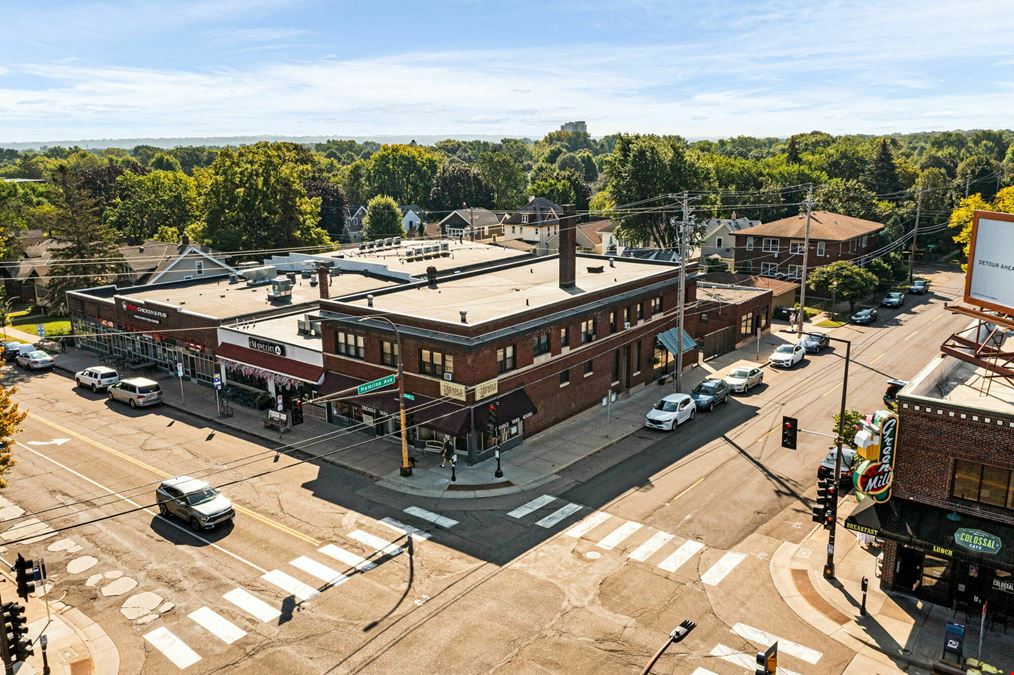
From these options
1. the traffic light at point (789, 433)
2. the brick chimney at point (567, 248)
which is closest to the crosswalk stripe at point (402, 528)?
the traffic light at point (789, 433)

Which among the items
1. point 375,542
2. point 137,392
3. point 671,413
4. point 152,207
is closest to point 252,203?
point 152,207

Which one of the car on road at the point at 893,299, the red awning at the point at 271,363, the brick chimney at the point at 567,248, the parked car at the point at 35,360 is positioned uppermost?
the brick chimney at the point at 567,248

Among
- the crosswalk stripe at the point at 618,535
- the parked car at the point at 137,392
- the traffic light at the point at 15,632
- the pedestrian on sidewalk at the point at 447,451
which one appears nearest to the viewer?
the traffic light at the point at 15,632

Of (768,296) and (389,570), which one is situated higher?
(768,296)

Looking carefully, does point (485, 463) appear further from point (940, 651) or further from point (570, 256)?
point (940, 651)

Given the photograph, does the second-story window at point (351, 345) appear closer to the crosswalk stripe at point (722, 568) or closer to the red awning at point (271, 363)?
the red awning at point (271, 363)

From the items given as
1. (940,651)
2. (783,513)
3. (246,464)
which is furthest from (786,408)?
(246,464)

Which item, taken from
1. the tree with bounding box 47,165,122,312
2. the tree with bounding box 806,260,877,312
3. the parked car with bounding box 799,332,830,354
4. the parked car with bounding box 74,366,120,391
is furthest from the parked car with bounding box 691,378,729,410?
the tree with bounding box 47,165,122,312
